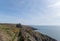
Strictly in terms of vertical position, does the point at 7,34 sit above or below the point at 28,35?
above

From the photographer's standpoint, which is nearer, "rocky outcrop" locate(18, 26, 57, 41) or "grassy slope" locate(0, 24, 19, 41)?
"grassy slope" locate(0, 24, 19, 41)

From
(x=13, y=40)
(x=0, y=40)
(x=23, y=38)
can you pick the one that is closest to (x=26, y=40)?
(x=23, y=38)

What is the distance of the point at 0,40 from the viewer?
975 inches

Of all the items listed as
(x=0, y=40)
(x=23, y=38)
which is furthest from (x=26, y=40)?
(x=0, y=40)

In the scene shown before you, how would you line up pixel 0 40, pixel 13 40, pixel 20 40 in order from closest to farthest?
pixel 0 40 < pixel 13 40 < pixel 20 40

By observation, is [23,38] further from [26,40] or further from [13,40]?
[13,40]

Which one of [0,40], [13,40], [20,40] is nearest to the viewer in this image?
[0,40]

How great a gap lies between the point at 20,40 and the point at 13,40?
342 centimetres

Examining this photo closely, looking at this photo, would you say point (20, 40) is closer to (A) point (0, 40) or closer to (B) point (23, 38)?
(B) point (23, 38)

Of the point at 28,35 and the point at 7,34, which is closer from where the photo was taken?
the point at 7,34

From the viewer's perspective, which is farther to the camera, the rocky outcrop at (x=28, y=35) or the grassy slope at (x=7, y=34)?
the rocky outcrop at (x=28, y=35)

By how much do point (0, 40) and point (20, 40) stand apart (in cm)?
879

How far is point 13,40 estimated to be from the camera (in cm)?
2958

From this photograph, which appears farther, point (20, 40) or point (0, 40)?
point (20, 40)
